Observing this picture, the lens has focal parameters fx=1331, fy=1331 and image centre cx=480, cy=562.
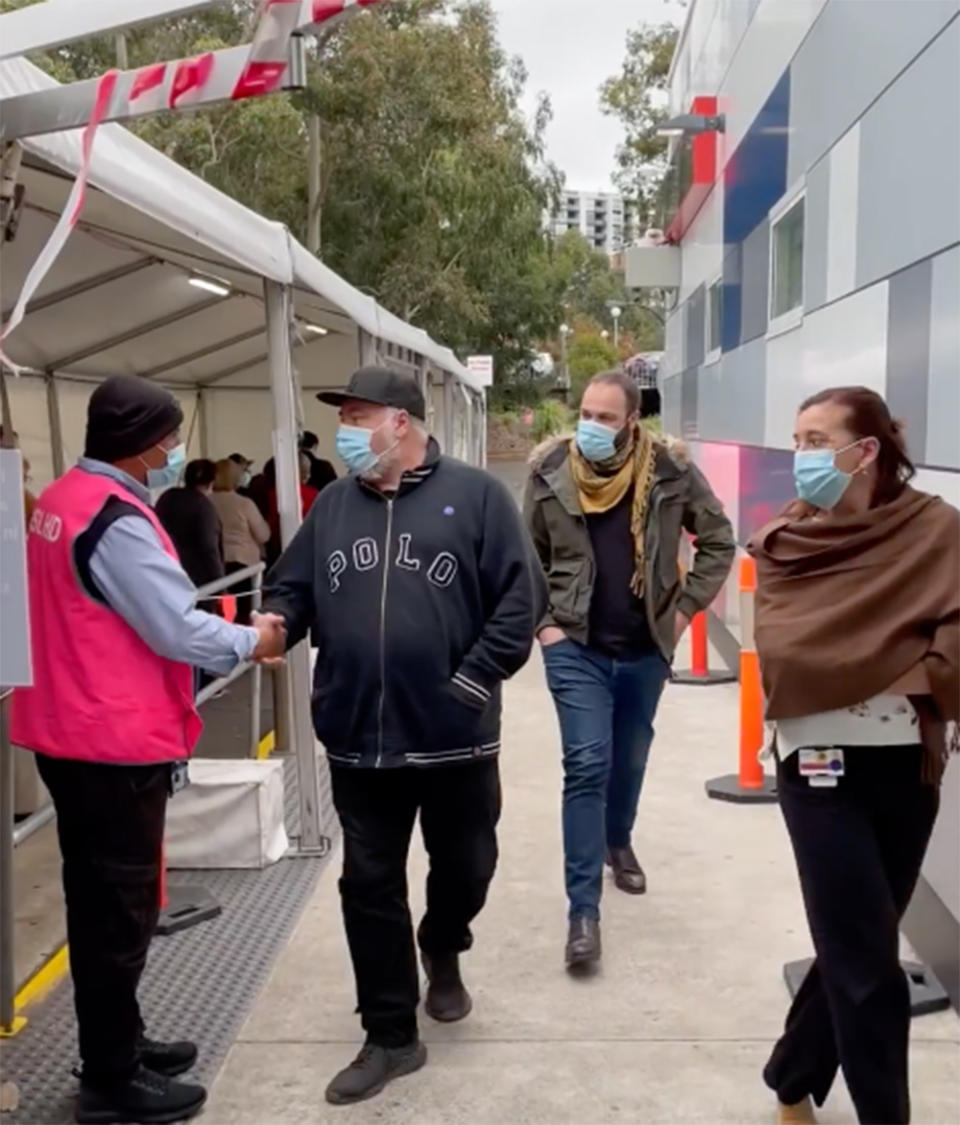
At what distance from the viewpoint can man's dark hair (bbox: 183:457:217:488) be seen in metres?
8.04

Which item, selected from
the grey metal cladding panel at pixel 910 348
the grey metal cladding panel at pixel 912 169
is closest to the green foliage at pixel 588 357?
the grey metal cladding panel at pixel 912 169

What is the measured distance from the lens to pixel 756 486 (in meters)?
9.24

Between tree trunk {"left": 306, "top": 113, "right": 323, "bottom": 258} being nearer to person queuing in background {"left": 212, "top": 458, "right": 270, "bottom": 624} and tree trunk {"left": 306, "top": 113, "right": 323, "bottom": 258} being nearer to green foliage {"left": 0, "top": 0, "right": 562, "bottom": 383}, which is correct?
green foliage {"left": 0, "top": 0, "right": 562, "bottom": 383}

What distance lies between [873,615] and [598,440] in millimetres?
1706

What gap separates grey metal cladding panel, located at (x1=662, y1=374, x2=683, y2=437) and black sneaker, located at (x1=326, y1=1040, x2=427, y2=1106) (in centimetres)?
1357

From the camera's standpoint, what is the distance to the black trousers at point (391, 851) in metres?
3.45

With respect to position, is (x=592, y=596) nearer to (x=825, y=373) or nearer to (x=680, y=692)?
(x=825, y=373)

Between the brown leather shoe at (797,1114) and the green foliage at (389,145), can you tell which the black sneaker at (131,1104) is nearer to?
the brown leather shoe at (797,1114)

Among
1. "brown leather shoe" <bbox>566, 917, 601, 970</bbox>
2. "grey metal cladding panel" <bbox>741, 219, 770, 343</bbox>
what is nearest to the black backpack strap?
"brown leather shoe" <bbox>566, 917, 601, 970</bbox>

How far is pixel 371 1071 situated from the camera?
11.3 ft

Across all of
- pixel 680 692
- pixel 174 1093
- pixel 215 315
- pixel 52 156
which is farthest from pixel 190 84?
pixel 680 692

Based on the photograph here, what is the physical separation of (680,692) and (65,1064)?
5741mm

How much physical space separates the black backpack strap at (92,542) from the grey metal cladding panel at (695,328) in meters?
11.5

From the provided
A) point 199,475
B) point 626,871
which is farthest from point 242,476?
point 626,871
